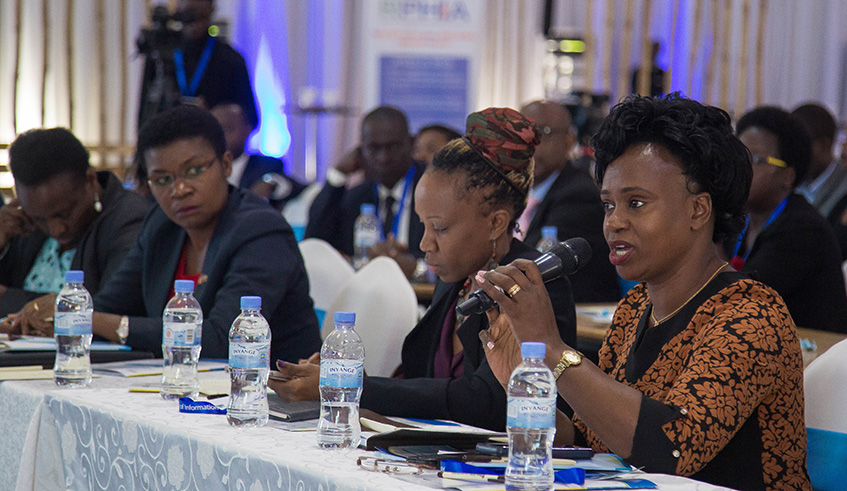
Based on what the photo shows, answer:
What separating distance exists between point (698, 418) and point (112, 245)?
240 centimetres

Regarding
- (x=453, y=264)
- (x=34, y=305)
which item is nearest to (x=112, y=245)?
(x=34, y=305)

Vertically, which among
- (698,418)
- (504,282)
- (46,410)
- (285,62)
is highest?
(285,62)

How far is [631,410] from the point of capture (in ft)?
4.95

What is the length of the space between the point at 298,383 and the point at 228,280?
0.84 metres

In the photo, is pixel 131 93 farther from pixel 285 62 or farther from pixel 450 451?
pixel 450 451

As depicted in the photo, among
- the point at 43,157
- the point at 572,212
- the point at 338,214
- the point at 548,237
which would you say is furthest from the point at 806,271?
the point at 338,214

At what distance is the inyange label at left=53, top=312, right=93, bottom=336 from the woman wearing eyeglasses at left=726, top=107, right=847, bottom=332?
2.16 meters

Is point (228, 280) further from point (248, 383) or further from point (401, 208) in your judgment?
point (401, 208)

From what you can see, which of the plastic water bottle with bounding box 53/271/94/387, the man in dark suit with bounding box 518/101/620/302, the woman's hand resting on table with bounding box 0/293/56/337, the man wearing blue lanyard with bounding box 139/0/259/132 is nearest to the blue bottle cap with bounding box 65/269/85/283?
the plastic water bottle with bounding box 53/271/94/387

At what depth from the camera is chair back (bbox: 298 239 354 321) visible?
3.45m

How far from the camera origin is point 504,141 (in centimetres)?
220

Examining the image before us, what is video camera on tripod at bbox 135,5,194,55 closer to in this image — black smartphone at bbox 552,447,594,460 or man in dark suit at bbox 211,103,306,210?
man in dark suit at bbox 211,103,306,210

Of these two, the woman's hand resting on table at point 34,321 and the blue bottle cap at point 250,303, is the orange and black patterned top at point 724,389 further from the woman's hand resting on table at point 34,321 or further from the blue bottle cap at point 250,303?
the woman's hand resting on table at point 34,321

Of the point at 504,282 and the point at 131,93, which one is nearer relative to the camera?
the point at 504,282
